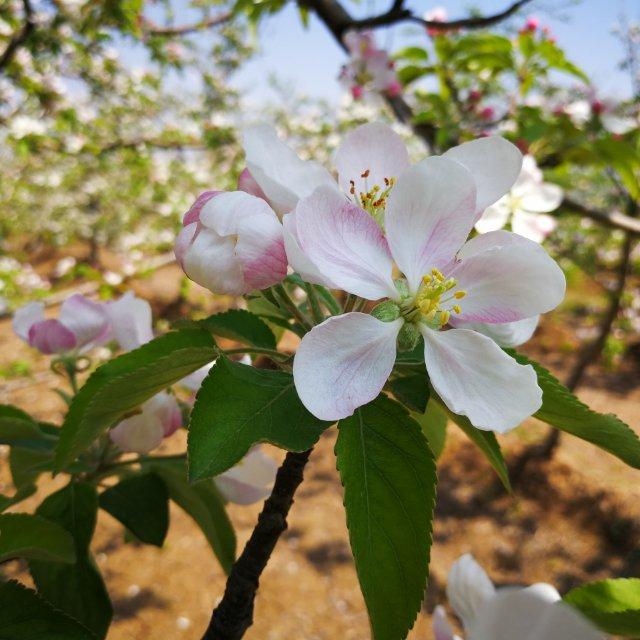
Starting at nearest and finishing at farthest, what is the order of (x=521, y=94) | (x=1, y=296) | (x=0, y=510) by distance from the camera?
1. (x=0, y=510)
2. (x=521, y=94)
3. (x=1, y=296)

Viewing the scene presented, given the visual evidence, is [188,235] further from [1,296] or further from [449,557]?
[1,296]

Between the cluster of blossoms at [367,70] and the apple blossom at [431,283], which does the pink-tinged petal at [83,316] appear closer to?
the apple blossom at [431,283]

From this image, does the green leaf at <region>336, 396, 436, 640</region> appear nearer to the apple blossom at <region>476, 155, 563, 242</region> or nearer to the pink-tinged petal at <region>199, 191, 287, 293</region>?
the pink-tinged petal at <region>199, 191, 287, 293</region>

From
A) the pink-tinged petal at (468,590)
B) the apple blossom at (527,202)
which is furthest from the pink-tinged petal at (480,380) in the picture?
the apple blossom at (527,202)

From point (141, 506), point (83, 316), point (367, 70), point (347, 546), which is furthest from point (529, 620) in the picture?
point (347, 546)

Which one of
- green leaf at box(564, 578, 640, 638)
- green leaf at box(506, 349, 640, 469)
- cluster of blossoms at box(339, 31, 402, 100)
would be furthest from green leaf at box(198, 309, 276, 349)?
cluster of blossoms at box(339, 31, 402, 100)

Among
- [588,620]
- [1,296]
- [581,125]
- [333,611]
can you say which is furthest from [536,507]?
[1,296]

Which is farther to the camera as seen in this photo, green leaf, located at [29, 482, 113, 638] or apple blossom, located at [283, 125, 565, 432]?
green leaf, located at [29, 482, 113, 638]
